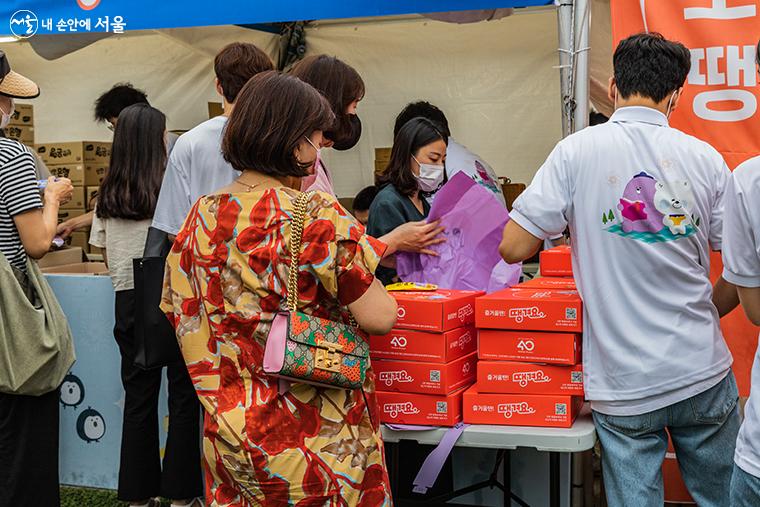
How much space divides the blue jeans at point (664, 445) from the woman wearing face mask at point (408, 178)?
112 cm

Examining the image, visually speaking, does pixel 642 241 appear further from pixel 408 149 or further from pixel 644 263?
pixel 408 149

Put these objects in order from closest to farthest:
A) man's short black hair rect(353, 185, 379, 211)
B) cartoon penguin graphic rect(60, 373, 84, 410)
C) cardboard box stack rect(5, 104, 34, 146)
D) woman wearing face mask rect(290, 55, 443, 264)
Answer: woman wearing face mask rect(290, 55, 443, 264) < cartoon penguin graphic rect(60, 373, 84, 410) < man's short black hair rect(353, 185, 379, 211) < cardboard box stack rect(5, 104, 34, 146)

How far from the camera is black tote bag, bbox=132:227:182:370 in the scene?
2732mm

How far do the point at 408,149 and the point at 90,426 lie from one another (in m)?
1.90

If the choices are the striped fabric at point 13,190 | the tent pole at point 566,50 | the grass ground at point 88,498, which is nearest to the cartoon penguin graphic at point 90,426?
the grass ground at point 88,498

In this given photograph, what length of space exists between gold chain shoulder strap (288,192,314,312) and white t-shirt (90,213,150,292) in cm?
169

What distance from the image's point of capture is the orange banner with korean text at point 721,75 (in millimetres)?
2760

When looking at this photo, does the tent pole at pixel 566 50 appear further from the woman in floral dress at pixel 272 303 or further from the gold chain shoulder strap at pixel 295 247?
the gold chain shoulder strap at pixel 295 247

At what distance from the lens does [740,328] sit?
288 centimetres

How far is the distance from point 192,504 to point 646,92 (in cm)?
224

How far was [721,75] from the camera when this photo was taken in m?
2.80

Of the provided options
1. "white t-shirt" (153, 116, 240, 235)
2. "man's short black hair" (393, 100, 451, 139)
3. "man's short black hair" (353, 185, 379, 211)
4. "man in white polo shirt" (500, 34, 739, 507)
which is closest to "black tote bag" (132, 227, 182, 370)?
"white t-shirt" (153, 116, 240, 235)

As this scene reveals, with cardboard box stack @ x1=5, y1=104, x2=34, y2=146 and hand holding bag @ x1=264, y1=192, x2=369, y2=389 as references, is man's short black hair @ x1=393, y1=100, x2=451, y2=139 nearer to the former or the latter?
cardboard box stack @ x1=5, y1=104, x2=34, y2=146

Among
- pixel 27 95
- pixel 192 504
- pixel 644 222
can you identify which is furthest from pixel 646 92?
pixel 192 504
